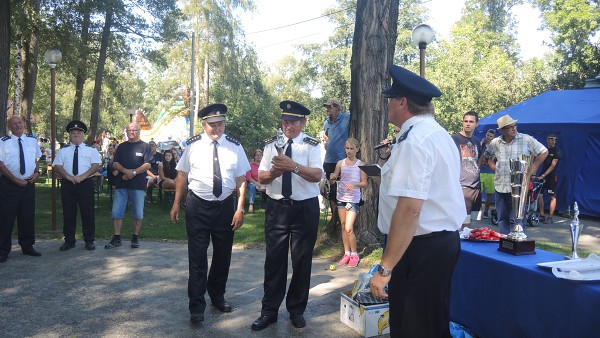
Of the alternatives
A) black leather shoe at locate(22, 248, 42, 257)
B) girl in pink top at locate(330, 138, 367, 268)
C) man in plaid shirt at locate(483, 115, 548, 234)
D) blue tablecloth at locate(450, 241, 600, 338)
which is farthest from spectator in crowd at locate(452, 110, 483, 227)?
black leather shoe at locate(22, 248, 42, 257)

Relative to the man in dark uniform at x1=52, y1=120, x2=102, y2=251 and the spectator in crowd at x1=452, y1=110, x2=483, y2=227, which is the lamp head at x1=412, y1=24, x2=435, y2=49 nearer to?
the spectator in crowd at x1=452, y1=110, x2=483, y2=227

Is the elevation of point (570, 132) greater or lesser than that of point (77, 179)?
greater

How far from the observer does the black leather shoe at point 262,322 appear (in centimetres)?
493

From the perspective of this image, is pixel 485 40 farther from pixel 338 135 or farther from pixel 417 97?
pixel 417 97

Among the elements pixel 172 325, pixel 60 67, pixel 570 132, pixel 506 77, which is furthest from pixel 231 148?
pixel 506 77

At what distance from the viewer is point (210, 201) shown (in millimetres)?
5316

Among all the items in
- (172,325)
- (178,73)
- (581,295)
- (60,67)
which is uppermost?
(178,73)

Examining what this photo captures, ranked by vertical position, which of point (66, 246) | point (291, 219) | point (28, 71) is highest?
point (28, 71)

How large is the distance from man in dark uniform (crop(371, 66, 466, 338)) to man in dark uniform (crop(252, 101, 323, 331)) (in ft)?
6.63

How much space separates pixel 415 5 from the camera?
43281mm

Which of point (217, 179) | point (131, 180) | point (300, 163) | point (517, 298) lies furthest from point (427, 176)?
point (131, 180)

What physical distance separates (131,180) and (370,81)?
4.37 m

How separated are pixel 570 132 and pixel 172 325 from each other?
41.1 feet

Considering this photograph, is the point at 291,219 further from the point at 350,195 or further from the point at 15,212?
the point at 15,212
